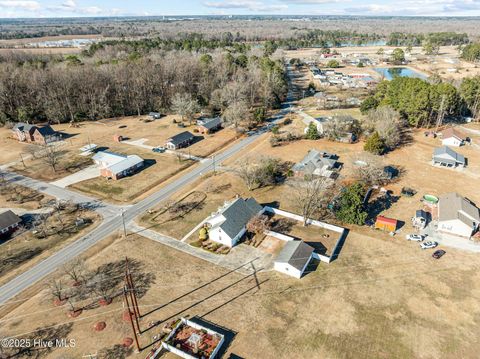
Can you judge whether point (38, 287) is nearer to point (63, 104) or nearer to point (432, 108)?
point (63, 104)

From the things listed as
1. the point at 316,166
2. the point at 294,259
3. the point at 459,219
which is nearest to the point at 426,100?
the point at 316,166

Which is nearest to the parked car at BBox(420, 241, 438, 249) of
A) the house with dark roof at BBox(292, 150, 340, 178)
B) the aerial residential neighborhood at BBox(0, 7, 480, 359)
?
the aerial residential neighborhood at BBox(0, 7, 480, 359)

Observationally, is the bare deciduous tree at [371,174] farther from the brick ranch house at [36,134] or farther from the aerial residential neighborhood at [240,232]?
the brick ranch house at [36,134]

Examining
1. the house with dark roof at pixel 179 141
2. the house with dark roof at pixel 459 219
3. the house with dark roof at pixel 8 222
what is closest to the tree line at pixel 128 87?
the house with dark roof at pixel 179 141

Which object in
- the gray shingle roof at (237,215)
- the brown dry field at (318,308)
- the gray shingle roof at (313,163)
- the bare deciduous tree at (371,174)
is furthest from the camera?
the gray shingle roof at (313,163)

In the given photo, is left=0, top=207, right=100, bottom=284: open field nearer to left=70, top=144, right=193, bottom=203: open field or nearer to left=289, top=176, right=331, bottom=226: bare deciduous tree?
left=70, top=144, right=193, bottom=203: open field
